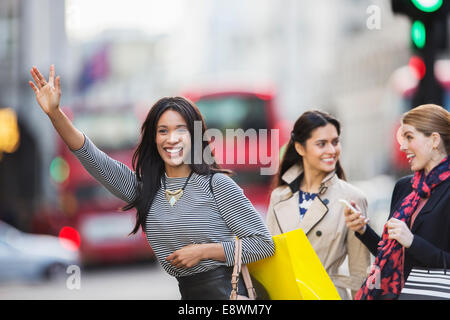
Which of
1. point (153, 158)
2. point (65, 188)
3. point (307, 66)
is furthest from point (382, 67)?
point (153, 158)

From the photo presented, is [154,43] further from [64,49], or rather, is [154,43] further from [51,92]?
[51,92]

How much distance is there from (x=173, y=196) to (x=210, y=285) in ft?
1.13

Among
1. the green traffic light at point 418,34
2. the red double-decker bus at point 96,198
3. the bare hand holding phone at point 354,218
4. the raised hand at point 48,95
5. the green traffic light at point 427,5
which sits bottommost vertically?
the red double-decker bus at point 96,198

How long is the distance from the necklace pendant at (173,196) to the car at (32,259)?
10728 mm

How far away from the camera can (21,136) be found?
2544 cm

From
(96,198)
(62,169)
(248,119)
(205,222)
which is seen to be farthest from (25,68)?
(205,222)

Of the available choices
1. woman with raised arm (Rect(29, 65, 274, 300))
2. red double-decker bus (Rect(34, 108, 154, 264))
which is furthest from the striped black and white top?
red double-decker bus (Rect(34, 108, 154, 264))

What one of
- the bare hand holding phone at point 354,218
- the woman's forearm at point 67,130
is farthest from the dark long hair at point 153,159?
the bare hand holding phone at point 354,218

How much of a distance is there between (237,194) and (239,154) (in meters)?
9.43

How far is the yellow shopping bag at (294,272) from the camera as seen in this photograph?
2.65m

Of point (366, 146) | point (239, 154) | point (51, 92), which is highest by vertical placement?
point (51, 92)

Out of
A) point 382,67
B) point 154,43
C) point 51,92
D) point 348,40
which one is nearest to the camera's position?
point 51,92

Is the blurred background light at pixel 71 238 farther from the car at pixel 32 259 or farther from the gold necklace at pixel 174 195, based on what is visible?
the gold necklace at pixel 174 195

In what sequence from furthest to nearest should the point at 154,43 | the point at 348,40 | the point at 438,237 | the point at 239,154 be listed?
the point at 154,43 → the point at 348,40 → the point at 239,154 → the point at 438,237
